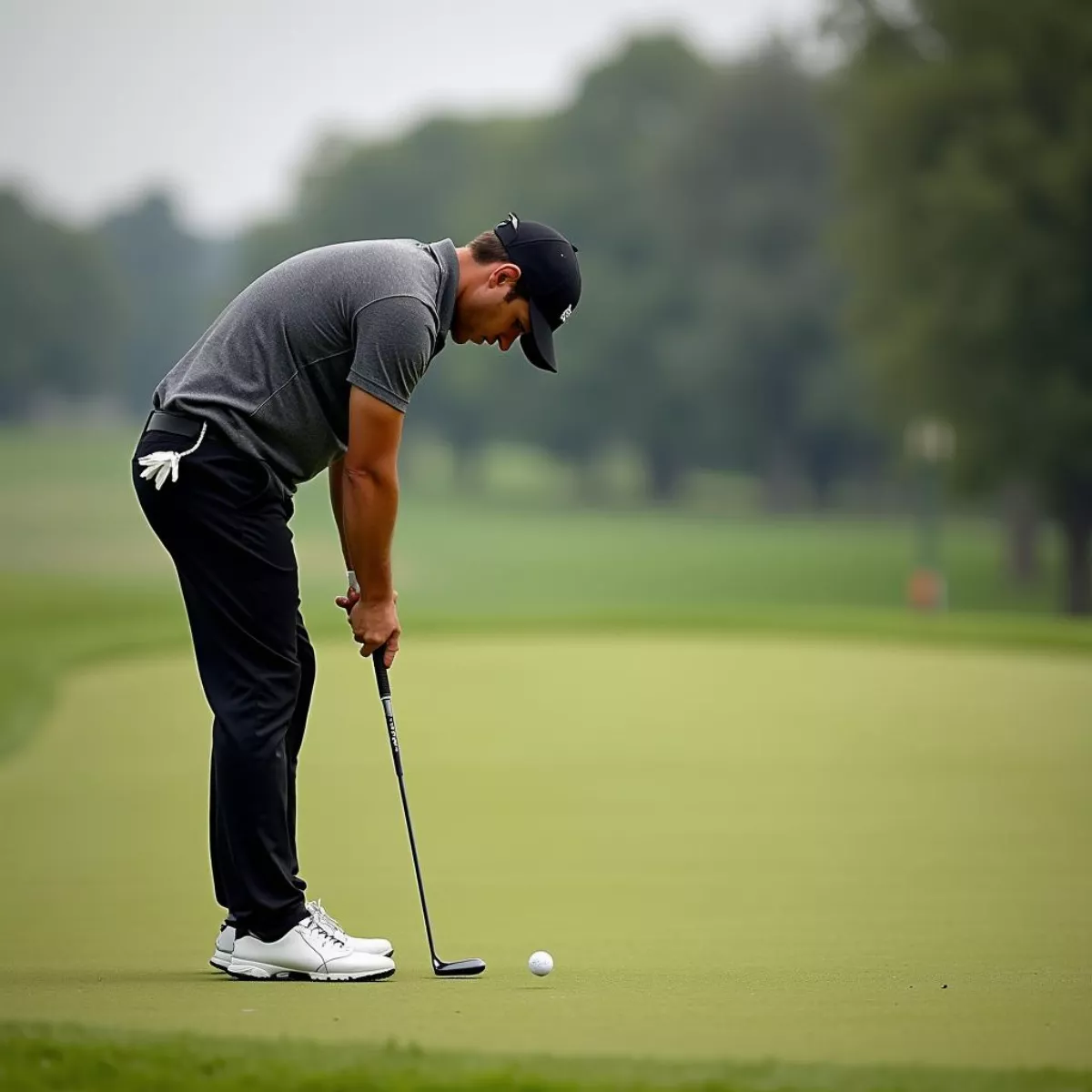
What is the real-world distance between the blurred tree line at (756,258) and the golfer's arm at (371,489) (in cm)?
1690

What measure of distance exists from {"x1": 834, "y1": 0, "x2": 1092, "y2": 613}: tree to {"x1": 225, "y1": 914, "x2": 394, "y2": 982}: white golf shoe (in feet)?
56.0

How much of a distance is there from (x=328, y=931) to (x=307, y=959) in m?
0.06

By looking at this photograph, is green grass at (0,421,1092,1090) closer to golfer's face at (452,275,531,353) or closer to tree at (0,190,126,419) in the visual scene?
golfer's face at (452,275,531,353)

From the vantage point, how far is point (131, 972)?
313cm

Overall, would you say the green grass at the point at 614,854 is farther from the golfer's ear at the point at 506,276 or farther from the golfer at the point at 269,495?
the golfer's ear at the point at 506,276

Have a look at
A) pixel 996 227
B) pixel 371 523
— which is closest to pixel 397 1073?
pixel 371 523

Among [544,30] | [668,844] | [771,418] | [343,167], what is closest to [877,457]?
[771,418]

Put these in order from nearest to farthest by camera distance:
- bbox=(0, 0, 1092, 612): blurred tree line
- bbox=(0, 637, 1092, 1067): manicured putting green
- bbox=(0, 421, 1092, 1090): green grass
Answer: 1. bbox=(0, 421, 1092, 1090): green grass
2. bbox=(0, 637, 1092, 1067): manicured putting green
3. bbox=(0, 0, 1092, 612): blurred tree line

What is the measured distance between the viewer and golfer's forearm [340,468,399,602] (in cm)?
309

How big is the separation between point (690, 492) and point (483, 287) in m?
37.9

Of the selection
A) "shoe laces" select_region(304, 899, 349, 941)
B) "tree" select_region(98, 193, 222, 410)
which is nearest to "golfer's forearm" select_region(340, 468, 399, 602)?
"shoe laces" select_region(304, 899, 349, 941)

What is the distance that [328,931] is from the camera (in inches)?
124

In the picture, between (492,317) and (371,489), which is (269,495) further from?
(492,317)

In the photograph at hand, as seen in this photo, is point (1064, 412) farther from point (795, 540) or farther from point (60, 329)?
point (795, 540)
